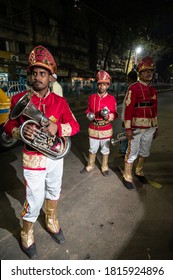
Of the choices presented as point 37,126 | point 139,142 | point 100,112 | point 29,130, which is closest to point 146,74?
point 100,112

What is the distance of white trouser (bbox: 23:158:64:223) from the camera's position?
6.80ft

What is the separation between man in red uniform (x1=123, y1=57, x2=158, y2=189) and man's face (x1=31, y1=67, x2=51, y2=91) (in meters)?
1.77

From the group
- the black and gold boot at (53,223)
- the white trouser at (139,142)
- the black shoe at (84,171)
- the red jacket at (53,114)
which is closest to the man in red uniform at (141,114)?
the white trouser at (139,142)

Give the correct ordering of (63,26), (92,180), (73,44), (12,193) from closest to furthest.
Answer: (12,193) → (92,180) → (63,26) → (73,44)

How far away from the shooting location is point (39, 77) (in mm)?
1970

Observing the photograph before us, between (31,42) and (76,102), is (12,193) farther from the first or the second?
(31,42)

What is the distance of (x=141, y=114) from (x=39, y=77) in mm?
2078

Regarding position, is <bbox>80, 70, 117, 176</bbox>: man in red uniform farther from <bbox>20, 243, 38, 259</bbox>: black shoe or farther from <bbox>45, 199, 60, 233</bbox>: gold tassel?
<bbox>20, 243, 38, 259</bbox>: black shoe

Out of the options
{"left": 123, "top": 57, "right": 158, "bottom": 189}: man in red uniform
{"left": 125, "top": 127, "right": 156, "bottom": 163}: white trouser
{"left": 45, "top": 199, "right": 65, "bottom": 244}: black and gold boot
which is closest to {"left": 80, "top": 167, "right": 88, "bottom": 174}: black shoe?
{"left": 123, "top": 57, "right": 158, "bottom": 189}: man in red uniform

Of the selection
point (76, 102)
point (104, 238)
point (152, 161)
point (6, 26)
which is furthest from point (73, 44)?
point (104, 238)

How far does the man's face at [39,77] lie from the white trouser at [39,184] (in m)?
0.80

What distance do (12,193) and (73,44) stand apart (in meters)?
33.8

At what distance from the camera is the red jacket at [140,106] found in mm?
3312
